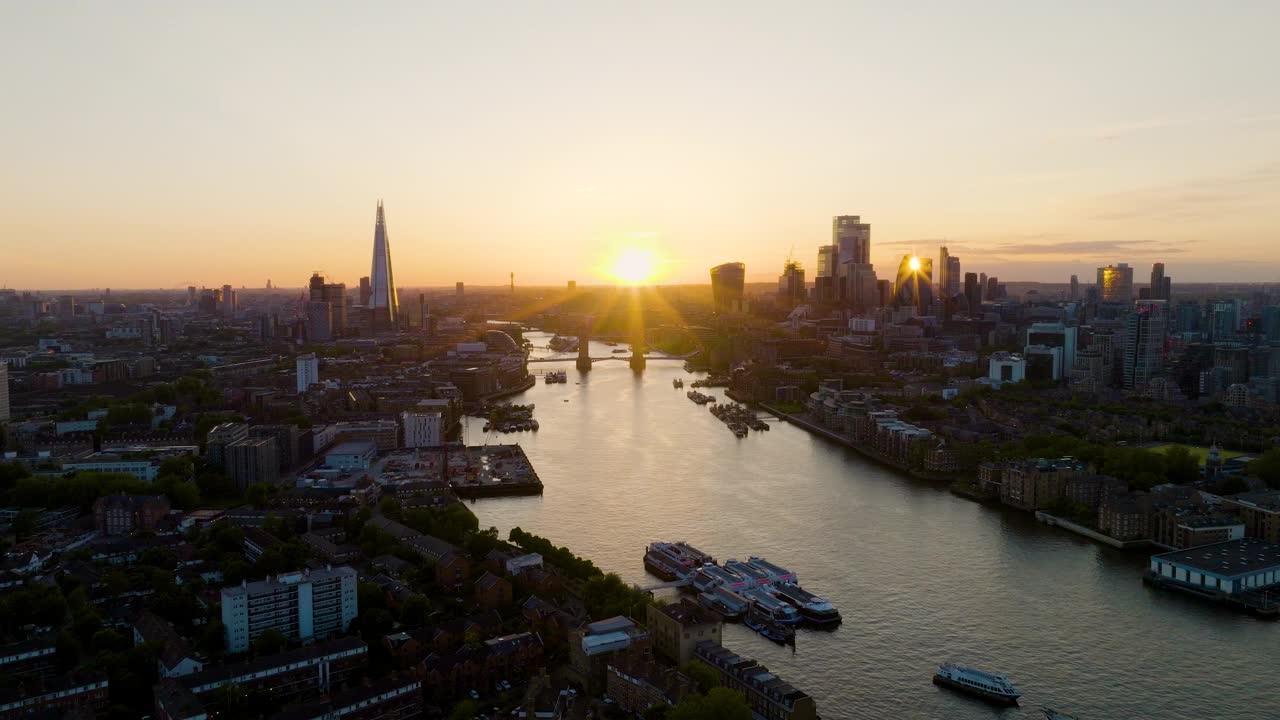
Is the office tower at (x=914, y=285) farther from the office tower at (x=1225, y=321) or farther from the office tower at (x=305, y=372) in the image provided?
the office tower at (x=305, y=372)

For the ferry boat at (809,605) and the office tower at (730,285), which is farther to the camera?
the office tower at (730,285)

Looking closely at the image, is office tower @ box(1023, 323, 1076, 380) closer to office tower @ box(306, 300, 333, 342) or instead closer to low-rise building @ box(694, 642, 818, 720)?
low-rise building @ box(694, 642, 818, 720)

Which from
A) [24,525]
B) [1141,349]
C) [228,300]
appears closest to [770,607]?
[24,525]

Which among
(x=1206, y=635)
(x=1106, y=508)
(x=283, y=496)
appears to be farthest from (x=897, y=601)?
(x=283, y=496)

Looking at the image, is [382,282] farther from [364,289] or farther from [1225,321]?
[1225,321]

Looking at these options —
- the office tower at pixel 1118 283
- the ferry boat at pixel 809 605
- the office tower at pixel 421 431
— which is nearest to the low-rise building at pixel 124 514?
the office tower at pixel 421 431

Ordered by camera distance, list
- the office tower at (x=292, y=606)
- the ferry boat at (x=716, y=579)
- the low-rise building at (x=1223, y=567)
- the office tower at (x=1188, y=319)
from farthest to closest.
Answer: the office tower at (x=1188, y=319), the low-rise building at (x=1223, y=567), the ferry boat at (x=716, y=579), the office tower at (x=292, y=606)
